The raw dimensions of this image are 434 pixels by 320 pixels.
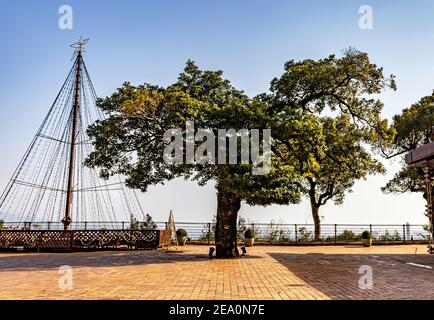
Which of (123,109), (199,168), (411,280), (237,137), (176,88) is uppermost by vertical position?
(176,88)

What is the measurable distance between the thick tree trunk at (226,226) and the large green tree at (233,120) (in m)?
0.04

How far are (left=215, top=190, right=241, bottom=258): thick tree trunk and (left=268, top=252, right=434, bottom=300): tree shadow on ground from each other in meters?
3.88

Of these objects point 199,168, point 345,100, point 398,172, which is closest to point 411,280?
point 199,168

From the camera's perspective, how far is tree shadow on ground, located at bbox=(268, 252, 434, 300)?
8531 mm

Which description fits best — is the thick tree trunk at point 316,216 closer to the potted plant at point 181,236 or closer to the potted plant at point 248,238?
the potted plant at point 248,238

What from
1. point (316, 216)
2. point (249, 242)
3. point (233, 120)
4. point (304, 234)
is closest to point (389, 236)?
point (316, 216)

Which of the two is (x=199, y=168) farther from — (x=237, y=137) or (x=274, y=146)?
(x=274, y=146)

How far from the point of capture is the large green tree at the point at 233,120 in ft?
52.7

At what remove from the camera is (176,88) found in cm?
1731

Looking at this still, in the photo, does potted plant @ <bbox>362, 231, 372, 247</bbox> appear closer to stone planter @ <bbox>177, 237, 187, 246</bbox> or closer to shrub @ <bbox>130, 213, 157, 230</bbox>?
stone planter @ <bbox>177, 237, 187, 246</bbox>

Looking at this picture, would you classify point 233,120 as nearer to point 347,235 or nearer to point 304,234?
point 304,234

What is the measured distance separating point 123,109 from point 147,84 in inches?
91.9

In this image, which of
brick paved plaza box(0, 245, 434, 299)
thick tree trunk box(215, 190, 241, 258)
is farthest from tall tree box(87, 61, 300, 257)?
brick paved plaza box(0, 245, 434, 299)
